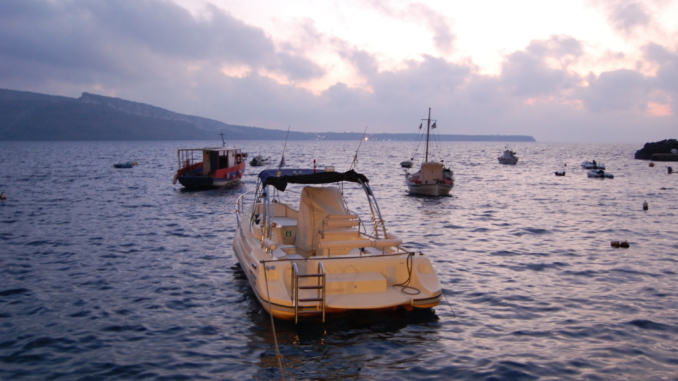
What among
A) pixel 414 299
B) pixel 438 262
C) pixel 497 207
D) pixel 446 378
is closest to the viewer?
pixel 446 378

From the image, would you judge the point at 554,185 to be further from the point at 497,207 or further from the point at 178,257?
the point at 178,257

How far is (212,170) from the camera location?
42.7m

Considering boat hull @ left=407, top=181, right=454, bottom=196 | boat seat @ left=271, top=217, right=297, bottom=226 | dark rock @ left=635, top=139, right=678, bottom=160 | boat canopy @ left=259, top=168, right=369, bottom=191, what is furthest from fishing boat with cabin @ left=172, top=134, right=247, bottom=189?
dark rock @ left=635, top=139, right=678, bottom=160

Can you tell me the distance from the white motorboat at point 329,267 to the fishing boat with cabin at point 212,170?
91.0 ft

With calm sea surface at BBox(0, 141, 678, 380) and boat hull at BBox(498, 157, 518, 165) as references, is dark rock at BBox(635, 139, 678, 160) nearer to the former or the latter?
boat hull at BBox(498, 157, 518, 165)

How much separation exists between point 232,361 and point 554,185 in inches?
1865

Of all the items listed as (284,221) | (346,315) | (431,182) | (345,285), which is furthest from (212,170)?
(345,285)

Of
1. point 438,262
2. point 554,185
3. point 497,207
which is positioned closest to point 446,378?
point 438,262

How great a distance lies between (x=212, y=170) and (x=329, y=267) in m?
34.4

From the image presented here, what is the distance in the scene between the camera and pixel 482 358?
8.98 m

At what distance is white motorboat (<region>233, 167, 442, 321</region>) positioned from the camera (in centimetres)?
954

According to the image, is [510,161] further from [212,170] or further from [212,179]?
[212,179]

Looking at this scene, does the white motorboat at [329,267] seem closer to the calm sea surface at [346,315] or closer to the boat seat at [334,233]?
the boat seat at [334,233]

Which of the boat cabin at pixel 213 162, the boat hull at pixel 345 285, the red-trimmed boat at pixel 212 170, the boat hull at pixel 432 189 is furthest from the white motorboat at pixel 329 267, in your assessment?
the boat cabin at pixel 213 162
